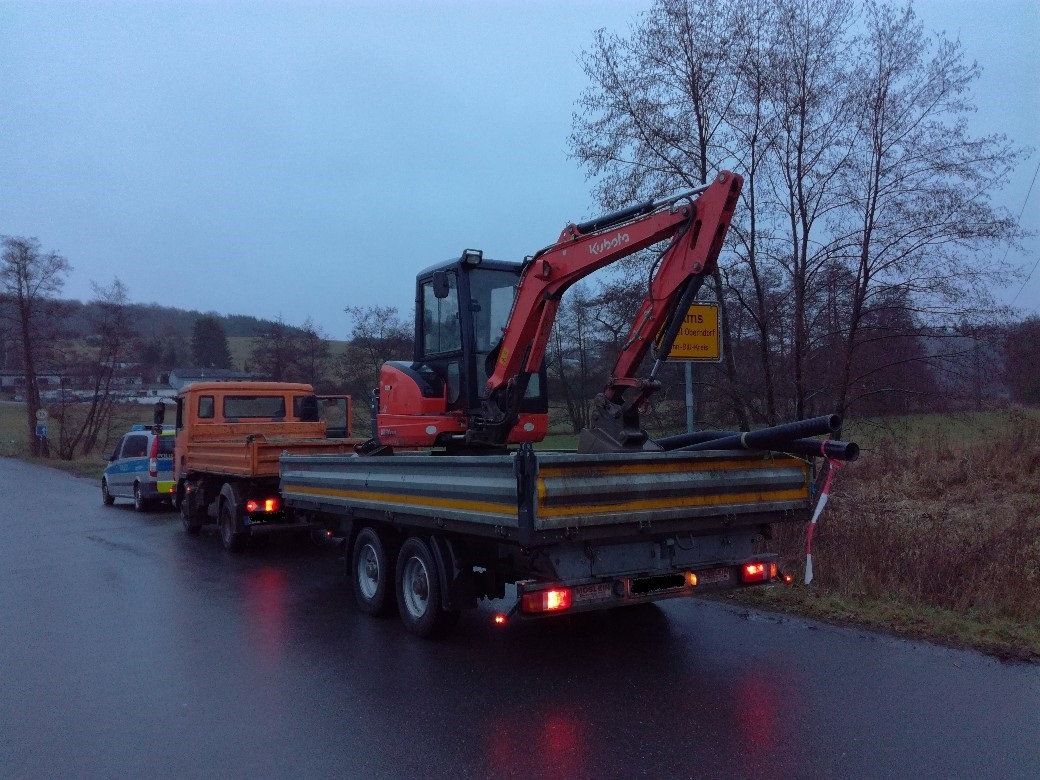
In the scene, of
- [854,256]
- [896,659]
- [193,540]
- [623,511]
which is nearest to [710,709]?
[623,511]

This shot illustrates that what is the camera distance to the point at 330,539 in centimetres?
962

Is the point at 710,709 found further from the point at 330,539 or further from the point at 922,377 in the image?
the point at 922,377

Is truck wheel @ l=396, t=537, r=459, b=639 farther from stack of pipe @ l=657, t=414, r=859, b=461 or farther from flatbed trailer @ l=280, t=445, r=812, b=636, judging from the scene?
stack of pipe @ l=657, t=414, r=859, b=461

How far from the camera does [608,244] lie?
25.3 feet

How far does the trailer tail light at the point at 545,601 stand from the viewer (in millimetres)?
5754

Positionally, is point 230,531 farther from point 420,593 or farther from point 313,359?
point 313,359

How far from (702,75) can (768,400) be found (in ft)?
15.8

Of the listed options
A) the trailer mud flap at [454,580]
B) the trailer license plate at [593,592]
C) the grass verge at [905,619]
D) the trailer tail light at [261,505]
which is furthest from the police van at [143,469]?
the trailer license plate at [593,592]

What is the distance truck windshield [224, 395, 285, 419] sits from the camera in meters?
14.9

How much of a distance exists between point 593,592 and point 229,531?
831 cm

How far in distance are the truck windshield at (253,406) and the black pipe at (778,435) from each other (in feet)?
32.0

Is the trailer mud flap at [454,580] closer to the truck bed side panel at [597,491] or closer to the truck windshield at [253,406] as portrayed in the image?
the truck bed side panel at [597,491]

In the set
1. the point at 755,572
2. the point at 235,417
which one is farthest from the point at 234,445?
the point at 755,572

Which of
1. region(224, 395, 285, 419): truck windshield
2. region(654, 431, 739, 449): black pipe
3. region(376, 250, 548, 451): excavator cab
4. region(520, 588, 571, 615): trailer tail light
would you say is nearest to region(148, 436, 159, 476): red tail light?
region(224, 395, 285, 419): truck windshield
